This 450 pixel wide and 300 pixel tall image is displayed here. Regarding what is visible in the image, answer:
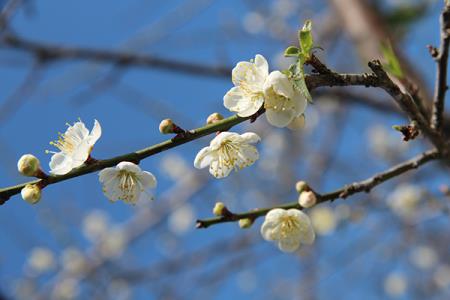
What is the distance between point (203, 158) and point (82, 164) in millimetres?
319

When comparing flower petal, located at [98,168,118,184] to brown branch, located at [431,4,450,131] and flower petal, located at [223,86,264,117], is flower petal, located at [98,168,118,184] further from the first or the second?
brown branch, located at [431,4,450,131]

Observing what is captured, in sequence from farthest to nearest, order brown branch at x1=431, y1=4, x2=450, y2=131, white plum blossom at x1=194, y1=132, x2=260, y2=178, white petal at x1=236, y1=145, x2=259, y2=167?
white petal at x1=236, y1=145, x2=259, y2=167, white plum blossom at x1=194, y1=132, x2=260, y2=178, brown branch at x1=431, y1=4, x2=450, y2=131

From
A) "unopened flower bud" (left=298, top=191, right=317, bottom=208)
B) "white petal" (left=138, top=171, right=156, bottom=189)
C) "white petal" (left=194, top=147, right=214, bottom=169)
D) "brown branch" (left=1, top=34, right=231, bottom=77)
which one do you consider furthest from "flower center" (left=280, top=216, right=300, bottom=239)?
"brown branch" (left=1, top=34, right=231, bottom=77)

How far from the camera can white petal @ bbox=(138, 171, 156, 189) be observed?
1.21 metres

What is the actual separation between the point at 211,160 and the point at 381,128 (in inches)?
209

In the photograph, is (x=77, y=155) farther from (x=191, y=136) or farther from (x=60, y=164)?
(x=191, y=136)

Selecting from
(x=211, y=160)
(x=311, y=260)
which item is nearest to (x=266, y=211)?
(x=211, y=160)

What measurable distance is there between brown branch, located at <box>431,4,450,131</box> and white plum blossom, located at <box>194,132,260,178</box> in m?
0.40

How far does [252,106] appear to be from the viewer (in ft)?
3.68

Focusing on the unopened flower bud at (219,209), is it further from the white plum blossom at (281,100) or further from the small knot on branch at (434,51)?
the small knot on branch at (434,51)

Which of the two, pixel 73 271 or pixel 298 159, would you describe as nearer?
pixel 73 271

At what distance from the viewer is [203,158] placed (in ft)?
4.30

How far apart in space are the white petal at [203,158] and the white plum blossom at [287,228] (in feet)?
0.64

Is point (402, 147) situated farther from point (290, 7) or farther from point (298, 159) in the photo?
point (290, 7)
